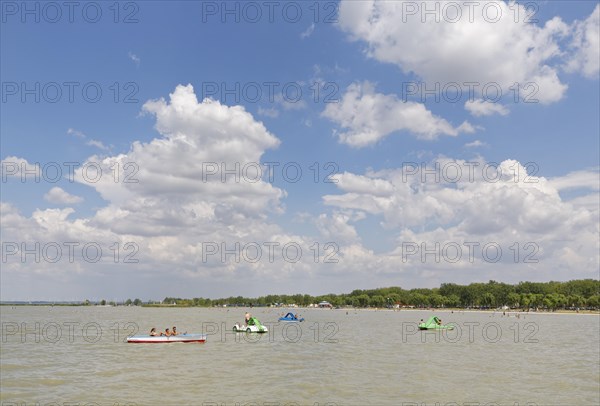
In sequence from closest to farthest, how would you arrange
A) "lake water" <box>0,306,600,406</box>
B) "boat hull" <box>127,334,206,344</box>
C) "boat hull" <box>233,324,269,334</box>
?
"lake water" <box>0,306,600,406</box> < "boat hull" <box>127,334,206,344</box> < "boat hull" <box>233,324,269,334</box>

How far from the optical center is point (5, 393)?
29.2 m

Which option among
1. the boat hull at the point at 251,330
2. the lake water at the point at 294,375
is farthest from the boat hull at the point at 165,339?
the boat hull at the point at 251,330

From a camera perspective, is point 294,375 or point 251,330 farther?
point 251,330

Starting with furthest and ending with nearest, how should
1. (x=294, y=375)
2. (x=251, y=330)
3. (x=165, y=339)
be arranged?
(x=251, y=330), (x=165, y=339), (x=294, y=375)

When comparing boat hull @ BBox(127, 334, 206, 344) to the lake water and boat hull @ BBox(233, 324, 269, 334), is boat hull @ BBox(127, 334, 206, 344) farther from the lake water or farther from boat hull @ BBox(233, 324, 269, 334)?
boat hull @ BBox(233, 324, 269, 334)

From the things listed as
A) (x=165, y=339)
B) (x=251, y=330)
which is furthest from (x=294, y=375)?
(x=251, y=330)

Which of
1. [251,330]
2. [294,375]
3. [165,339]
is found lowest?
[251,330]

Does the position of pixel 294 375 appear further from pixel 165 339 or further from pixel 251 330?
pixel 251 330

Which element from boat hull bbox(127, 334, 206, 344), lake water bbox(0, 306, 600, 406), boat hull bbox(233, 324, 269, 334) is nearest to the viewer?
lake water bbox(0, 306, 600, 406)

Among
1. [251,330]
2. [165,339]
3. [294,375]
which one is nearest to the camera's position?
[294,375]

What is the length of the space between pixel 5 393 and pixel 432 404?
25314mm

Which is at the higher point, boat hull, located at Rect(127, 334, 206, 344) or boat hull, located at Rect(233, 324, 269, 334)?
boat hull, located at Rect(127, 334, 206, 344)

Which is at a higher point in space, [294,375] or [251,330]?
[294,375]

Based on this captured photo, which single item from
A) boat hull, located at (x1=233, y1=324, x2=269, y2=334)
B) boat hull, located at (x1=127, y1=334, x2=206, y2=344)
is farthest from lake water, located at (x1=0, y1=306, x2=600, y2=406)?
boat hull, located at (x1=233, y1=324, x2=269, y2=334)
